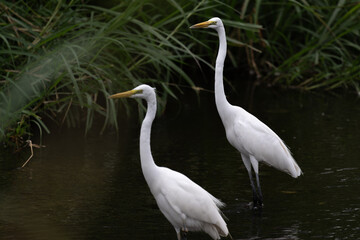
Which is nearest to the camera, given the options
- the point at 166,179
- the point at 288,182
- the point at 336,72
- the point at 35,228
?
the point at 166,179

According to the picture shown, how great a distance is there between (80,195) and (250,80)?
16.9ft

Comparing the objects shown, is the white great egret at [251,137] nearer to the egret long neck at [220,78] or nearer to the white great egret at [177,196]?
the egret long neck at [220,78]

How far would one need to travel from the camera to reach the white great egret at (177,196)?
4160 mm

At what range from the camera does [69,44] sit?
583 cm

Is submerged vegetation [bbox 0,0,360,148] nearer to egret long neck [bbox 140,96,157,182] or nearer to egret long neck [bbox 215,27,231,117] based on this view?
egret long neck [bbox 215,27,231,117]

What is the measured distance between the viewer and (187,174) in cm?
596

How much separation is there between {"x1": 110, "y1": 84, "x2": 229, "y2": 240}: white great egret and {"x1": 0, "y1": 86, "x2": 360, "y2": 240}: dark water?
0.31 metres

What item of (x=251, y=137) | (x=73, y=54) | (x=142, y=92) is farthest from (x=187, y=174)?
(x=142, y=92)

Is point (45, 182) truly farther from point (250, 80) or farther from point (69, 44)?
point (250, 80)

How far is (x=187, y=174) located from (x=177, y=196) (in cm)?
180

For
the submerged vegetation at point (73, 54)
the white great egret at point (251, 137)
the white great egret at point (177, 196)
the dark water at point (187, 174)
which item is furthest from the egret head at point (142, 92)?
the submerged vegetation at point (73, 54)

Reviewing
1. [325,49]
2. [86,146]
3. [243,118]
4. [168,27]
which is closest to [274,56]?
[325,49]

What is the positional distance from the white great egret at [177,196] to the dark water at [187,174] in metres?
0.31

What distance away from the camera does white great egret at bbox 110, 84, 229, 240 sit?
13.6 ft
